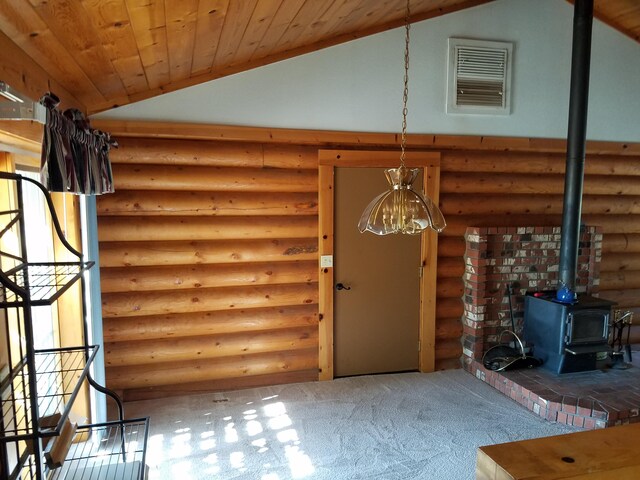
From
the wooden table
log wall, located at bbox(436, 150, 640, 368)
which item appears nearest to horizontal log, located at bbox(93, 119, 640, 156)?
log wall, located at bbox(436, 150, 640, 368)

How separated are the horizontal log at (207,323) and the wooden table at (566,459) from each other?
10.2ft

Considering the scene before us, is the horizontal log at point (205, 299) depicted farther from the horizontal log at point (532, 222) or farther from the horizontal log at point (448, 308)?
the horizontal log at point (532, 222)

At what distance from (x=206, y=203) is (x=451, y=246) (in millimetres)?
2360

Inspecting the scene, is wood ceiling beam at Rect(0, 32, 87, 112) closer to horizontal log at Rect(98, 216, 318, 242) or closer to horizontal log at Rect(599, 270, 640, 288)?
horizontal log at Rect(98, 216, 318, 242)

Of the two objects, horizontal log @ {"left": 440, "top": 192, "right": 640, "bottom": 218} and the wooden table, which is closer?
the wooden table

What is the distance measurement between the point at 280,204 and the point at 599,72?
347 cm

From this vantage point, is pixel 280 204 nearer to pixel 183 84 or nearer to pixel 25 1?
pixel 183 84

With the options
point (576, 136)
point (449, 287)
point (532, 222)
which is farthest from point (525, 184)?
point (449, 287)

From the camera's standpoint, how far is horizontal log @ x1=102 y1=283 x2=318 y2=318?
3.82 meters

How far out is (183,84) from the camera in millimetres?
3678

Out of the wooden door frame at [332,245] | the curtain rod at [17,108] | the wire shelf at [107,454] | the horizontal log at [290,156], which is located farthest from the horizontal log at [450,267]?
the curtain rod at [17,108]

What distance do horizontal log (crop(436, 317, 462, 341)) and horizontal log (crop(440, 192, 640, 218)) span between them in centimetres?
106

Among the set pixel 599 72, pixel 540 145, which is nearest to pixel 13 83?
pixel 540 145

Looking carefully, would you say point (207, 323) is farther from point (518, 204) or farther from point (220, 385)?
point (518, 204)
